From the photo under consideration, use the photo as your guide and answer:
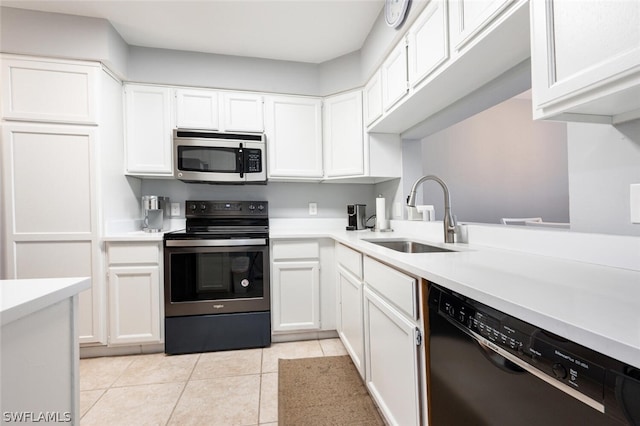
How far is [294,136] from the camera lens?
8.59 feet

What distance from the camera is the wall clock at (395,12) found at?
5.16ft

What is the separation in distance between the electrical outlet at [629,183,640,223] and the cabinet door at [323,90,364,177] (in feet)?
5.67

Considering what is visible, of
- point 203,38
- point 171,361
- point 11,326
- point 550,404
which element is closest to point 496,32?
point 550,404

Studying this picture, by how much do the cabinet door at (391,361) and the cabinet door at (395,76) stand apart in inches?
48.7

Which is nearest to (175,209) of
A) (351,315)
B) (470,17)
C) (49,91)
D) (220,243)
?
(220,243)

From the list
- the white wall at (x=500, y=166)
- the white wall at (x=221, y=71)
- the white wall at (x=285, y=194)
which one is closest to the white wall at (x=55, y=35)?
the white wall at (x=221, y=71)

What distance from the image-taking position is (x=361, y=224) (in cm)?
261

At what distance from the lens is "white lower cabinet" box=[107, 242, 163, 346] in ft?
6.84

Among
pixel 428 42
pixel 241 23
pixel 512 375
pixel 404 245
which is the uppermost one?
pixel 241 23

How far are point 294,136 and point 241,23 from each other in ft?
3.11

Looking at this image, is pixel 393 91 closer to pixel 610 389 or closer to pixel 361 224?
pixel 361 224

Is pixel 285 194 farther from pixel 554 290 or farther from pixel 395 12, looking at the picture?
pixel 554 290

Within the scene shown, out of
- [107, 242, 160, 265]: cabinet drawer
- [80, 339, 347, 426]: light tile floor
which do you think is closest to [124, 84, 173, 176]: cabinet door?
[107, 242, 160, 265]: cabinet drawer

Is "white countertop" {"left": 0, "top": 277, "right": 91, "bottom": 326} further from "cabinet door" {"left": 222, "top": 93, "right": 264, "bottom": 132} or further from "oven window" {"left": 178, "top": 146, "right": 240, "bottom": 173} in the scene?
"cabinet door" {"left": 222, "top": 93, "right": 264, "bottom": 132}
